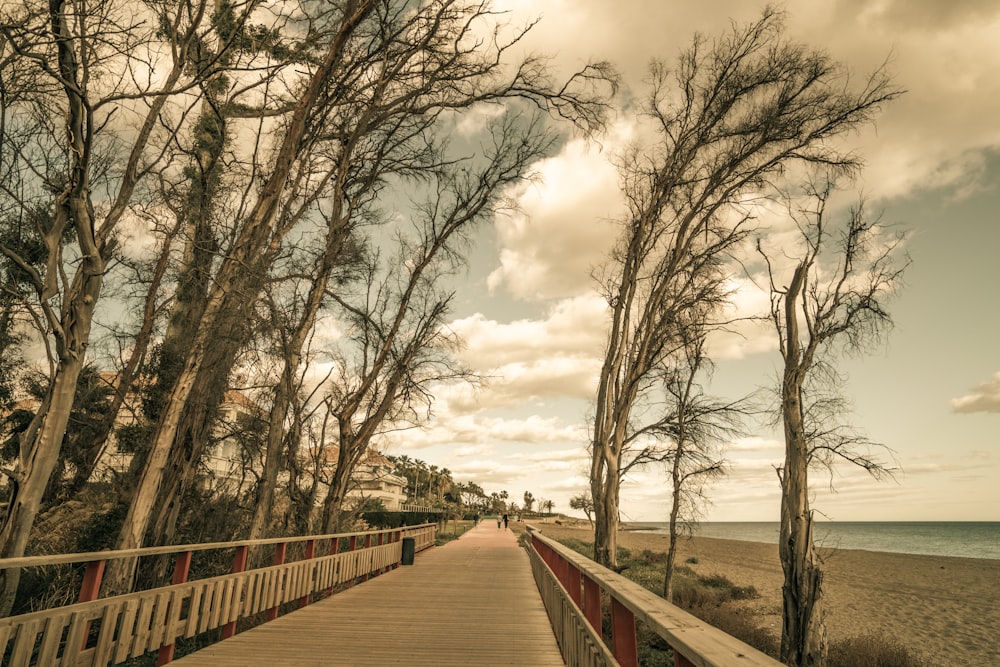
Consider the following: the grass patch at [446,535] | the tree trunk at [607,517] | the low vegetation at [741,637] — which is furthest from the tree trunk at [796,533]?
the grass patch at [446,535]

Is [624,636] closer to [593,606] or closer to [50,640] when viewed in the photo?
[593,606]

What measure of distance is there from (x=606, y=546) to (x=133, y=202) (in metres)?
10.4

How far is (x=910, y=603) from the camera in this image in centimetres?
2047

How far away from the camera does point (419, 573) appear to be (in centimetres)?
1243

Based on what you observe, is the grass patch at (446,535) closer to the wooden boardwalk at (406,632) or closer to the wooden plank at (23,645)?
the wooden boardwalk at (406,632)

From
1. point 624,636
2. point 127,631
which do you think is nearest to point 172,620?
point 127,631

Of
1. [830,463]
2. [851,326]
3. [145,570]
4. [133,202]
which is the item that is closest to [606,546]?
[830,463]

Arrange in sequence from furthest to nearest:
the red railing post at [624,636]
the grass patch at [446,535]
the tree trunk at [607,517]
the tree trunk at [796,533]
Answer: the grass patch at [446,535]
the tree trunk at [607,517]
the tree trunk at [796,533]
the red railing post at [624,636]

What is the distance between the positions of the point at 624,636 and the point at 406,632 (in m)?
4.08

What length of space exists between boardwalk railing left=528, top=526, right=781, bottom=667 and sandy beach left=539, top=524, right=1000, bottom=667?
7.25 meters

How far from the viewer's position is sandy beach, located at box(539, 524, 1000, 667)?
14172 mm

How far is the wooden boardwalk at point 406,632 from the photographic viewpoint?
16.0ft

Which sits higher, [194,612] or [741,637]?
[194,612]

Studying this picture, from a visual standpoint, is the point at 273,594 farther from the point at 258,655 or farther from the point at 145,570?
the point at 145,570
